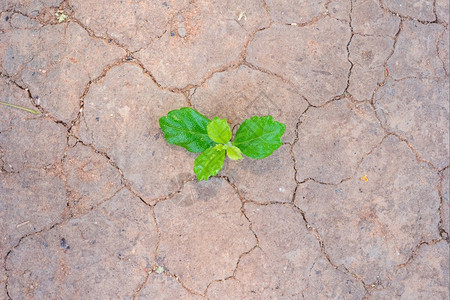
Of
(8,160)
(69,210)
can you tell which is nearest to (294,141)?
(69,210)

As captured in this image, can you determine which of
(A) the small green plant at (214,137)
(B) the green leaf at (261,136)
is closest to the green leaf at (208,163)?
(A) the small green plant at (214,137)

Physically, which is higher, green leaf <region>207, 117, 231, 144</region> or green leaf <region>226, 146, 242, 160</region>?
green leaf <region>207, 117, 231, 144</region>

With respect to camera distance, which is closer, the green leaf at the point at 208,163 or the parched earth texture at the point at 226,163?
the green leaf at the point at 208,163

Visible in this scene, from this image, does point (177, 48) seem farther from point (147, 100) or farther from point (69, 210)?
point (69, 210)

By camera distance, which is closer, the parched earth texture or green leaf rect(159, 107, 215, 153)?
green leaf rect(159, 107, 215, 153)

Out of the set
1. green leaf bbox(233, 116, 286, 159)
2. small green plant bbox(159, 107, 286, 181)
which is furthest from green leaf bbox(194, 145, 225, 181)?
green leaf bbox(233, 116, 286, 159)

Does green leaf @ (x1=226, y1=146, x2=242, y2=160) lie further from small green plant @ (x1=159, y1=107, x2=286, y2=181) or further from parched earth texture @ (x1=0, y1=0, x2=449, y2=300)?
parched earth texture @ (x1=0, y1=0, x2=449, y2=300)

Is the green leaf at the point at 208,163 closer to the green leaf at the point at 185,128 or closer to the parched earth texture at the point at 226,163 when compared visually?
the green leaf at the point at 185,128

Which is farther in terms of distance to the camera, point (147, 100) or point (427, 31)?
point (427, 31)
